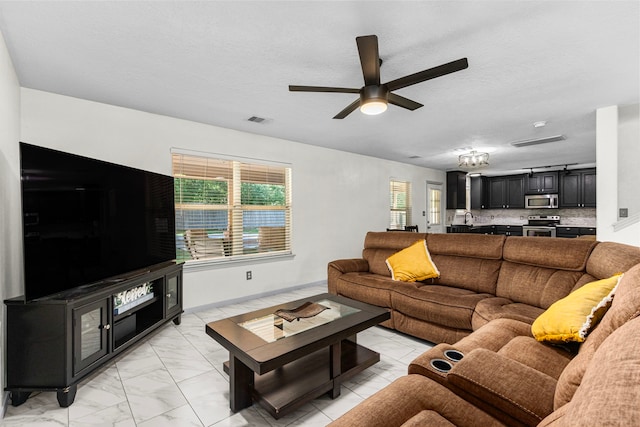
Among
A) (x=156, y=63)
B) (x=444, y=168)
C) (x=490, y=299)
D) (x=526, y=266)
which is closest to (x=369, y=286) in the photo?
(x=490, y=299)

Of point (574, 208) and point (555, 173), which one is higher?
point (555, 173)

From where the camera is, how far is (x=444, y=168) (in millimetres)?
7730

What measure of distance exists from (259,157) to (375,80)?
2.63 m

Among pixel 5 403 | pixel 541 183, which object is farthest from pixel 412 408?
pixel 541 183

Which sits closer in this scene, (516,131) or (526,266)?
(526,266)

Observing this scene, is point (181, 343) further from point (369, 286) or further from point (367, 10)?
point (367, 10)

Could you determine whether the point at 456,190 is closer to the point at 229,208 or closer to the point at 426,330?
the point at 426,330

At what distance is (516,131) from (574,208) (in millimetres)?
4912

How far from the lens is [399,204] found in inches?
277

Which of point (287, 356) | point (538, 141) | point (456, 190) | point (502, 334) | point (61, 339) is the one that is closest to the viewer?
point (287, 356)

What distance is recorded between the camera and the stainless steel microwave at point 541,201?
7500 millimetres

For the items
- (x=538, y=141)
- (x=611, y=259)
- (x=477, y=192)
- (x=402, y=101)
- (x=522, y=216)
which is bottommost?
(x=611, y=259)

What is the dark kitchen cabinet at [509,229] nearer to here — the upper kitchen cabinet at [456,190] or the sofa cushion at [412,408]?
the upper kitchen cabinet at [456,190]

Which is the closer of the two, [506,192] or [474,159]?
[474,159]
